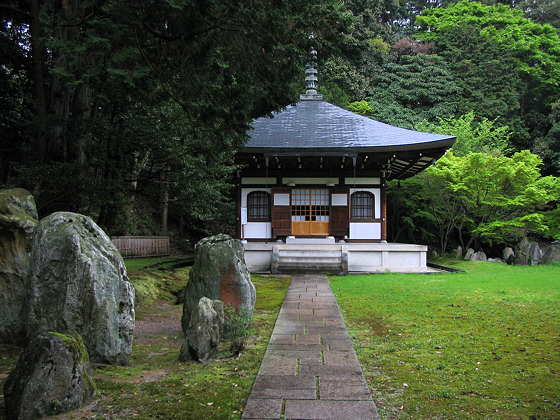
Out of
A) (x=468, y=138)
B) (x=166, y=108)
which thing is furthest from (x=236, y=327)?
(x=468, y=138)

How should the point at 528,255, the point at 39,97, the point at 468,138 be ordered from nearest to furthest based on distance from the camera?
the point at 39,97, the point at 528,255, the point at 468,138

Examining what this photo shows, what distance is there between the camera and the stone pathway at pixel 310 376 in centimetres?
287

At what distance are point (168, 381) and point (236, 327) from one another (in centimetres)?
134

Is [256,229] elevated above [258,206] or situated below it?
below

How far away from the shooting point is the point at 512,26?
33.5 metres

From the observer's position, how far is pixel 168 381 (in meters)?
3.49

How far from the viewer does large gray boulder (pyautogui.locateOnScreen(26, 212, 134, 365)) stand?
3689 mm

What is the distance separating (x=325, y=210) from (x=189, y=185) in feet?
27.6

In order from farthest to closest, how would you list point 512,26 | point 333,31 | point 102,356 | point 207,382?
point 512,26 < point 333,31 < point 102,356 < point 207,382

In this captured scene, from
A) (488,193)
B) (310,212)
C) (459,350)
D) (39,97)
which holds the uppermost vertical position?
(39,97)

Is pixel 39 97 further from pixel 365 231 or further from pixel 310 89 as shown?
pixel 310 89

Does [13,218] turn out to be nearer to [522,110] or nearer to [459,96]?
[459,96]

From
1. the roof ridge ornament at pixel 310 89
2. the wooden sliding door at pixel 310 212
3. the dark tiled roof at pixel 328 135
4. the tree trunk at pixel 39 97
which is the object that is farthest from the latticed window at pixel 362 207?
the tree trunk at pixel 39 97

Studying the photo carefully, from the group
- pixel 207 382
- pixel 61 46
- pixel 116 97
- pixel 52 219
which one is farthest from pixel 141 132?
pixel 207 382
